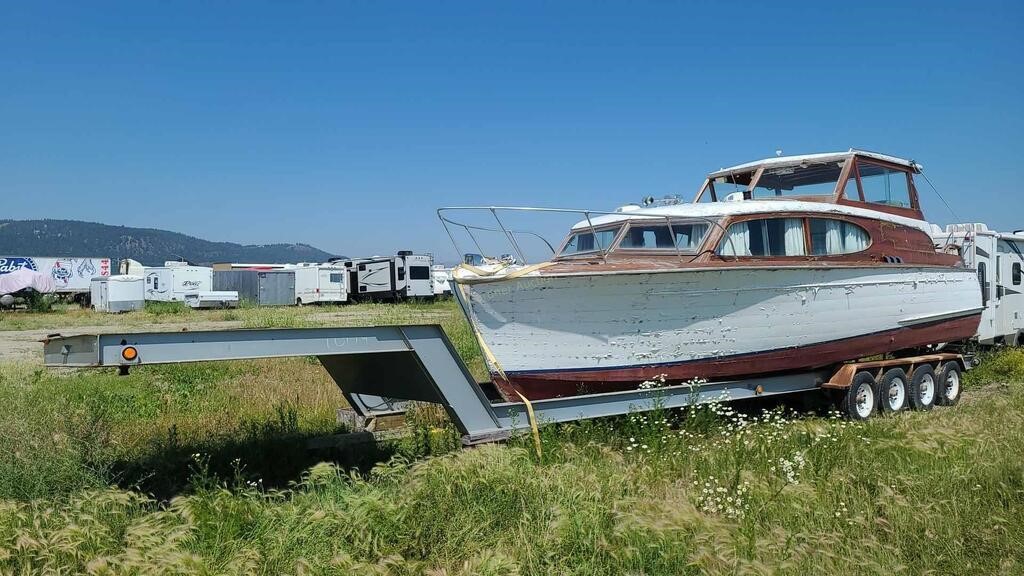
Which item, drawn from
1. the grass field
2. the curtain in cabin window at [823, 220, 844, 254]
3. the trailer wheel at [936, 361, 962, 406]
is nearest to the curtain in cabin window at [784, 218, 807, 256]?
the curtain in cabin window at [823, 220, 844, 254]

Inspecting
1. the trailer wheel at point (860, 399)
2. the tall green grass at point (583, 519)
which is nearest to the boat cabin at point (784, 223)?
the trailer wheel at point (860, 399)

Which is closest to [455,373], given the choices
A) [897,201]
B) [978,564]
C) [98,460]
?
[98,460]

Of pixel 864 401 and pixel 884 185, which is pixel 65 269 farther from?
pixel 864 401

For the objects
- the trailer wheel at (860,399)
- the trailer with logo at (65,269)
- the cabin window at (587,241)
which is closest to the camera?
the cabin window at (587,241)

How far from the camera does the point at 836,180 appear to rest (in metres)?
10.2

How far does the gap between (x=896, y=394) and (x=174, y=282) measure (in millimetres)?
34824

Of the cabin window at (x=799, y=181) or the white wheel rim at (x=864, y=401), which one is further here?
the cabin window at (x=799, y=181)

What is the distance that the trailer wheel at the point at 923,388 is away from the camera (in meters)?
9.72

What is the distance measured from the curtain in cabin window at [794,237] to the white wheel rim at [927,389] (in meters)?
3.01

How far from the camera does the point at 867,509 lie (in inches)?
203

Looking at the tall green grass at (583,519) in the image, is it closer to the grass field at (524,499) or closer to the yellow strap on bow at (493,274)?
the grass field at (524,499)

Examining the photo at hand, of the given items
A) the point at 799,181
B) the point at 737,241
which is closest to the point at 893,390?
the point at 799,181

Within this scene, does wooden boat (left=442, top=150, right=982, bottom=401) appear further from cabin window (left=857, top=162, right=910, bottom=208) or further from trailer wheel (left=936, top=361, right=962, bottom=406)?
trailer wheel (left=936, top=361, right=962, bottom=406)

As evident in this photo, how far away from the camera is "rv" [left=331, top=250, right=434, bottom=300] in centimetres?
3809
